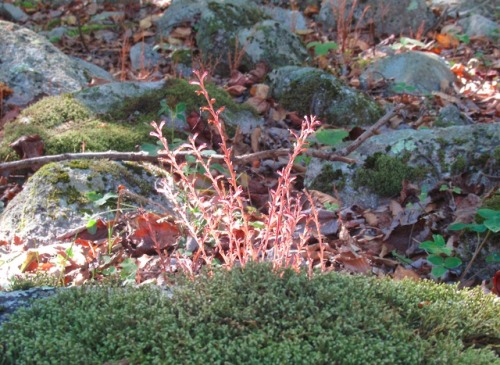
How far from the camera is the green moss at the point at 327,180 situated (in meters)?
3.99

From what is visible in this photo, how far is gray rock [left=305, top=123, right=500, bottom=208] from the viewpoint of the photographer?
3854mm

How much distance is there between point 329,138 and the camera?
4.16 m

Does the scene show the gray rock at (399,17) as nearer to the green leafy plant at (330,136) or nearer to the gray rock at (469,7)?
the gray rock at (469,7)

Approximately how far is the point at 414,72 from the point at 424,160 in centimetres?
246

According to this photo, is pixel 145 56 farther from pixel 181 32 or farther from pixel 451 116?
pixel 451 116

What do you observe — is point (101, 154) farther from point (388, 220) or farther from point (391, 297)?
point (391, 297)

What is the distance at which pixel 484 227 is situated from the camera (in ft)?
10.2

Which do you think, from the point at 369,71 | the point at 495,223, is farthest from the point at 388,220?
the point at 369,71

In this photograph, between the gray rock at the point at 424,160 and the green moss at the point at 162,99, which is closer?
the gray rock at the point at 424,160

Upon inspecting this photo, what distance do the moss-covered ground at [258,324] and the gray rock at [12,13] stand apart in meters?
9.12

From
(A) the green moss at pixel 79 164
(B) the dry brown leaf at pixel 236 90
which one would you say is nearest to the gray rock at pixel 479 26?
(B) the dry brown leaf at pixel 236 90

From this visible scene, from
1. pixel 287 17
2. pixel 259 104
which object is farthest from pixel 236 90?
pixel 287 17

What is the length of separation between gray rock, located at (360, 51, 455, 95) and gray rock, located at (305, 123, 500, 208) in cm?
190

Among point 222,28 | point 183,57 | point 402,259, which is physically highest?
point 222,28
